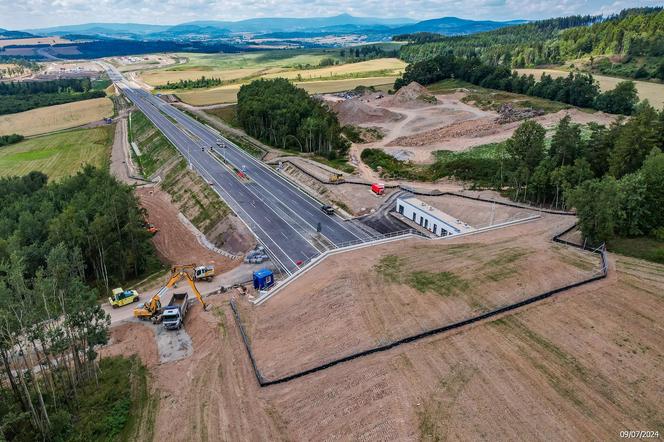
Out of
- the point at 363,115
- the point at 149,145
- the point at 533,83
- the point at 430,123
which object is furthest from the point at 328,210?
the point at 533,83

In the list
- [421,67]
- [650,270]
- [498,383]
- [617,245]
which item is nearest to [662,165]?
[617,245]

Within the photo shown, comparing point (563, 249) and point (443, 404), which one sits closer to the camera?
point (443, 404)

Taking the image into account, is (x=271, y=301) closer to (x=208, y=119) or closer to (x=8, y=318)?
(x=8, y=318)

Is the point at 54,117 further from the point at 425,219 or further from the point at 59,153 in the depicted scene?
the point at 425,219

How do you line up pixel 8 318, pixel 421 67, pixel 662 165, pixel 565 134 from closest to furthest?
1. pixel 8 318
2. pixel 662 165
3. pixel 565 134
4. pixel 421 67

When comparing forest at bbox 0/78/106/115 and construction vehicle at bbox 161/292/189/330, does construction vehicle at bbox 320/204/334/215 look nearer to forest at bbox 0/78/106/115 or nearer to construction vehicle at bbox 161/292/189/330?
construction vehicle at bbox 161/292/189/330

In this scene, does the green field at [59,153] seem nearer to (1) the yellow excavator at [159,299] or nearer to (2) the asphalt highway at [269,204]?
(2) the asphalt highway at [269,204]
